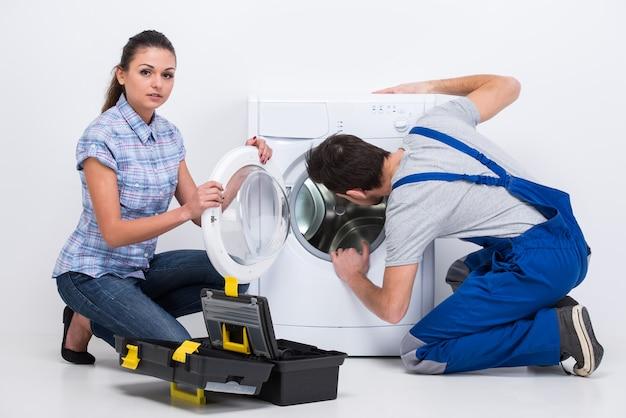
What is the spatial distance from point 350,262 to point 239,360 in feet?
2.99

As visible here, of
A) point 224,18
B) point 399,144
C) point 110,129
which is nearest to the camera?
point 110,129

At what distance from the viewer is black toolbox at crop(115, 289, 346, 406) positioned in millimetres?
2486

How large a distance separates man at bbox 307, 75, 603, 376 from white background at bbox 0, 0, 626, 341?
3.29ft

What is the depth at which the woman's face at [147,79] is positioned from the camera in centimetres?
294

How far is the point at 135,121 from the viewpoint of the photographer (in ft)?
9.70

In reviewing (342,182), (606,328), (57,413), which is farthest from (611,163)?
(57,413)

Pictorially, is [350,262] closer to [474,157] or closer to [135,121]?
[474,157]

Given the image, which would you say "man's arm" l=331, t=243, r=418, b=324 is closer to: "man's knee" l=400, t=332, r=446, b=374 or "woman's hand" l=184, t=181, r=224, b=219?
"man's knee" l=400, t=332, r=446, b=374

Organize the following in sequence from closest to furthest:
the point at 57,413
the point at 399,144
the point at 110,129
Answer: the point at 57,413 → the point at 110,129 → the point at 399,144

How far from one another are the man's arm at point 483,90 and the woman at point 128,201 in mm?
793

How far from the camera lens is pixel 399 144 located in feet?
11.0

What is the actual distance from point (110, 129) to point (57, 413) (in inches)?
35.5

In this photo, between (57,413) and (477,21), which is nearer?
(57,413)

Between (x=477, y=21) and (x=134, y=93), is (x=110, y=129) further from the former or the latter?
(x=477, y=21)
